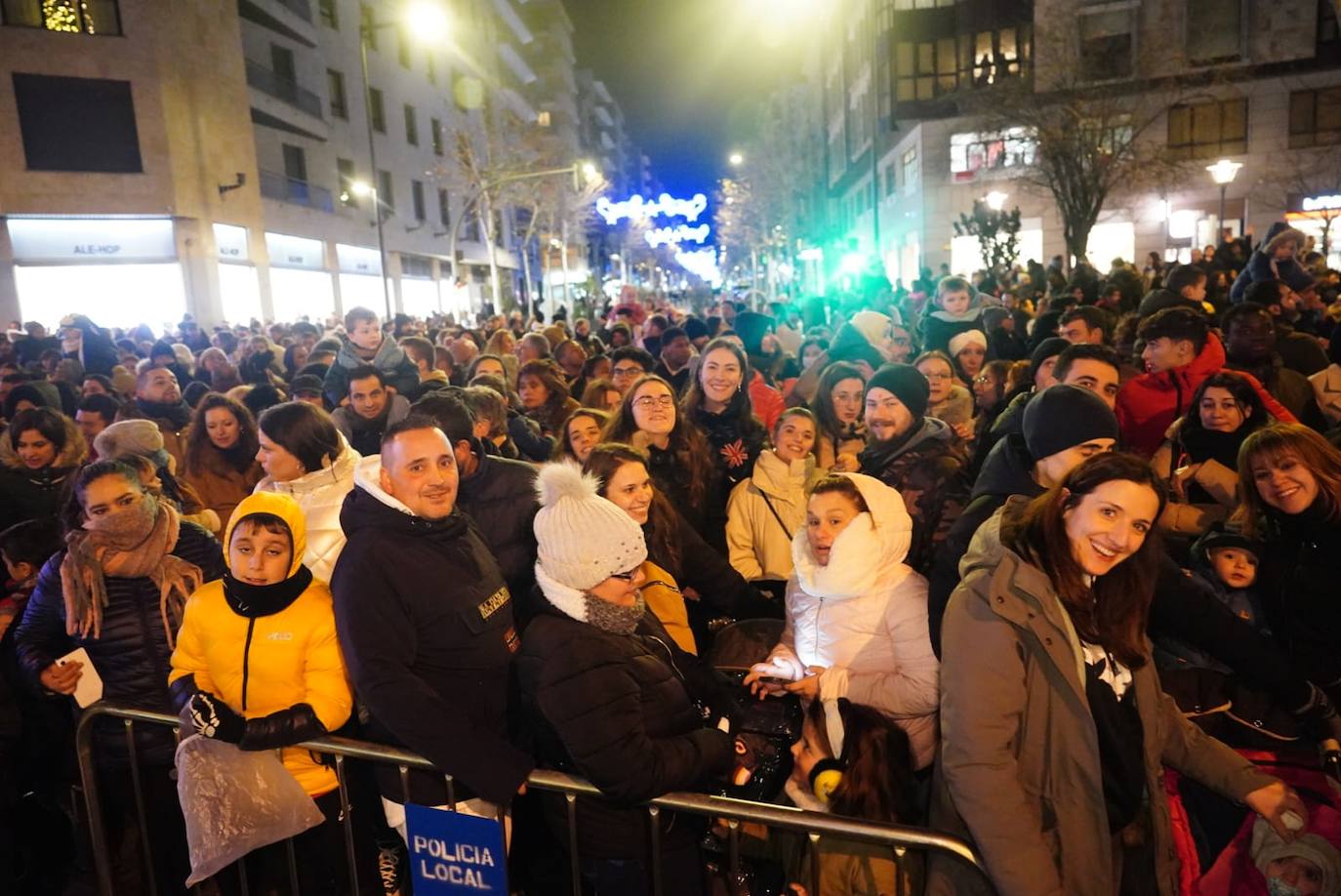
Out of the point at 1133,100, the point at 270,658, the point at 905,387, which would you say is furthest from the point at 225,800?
the point at 1133,100

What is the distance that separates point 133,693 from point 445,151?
150 ft

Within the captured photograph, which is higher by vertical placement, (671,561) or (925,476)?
(925,476)

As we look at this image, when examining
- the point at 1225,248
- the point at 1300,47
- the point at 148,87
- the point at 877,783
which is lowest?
the point at 877,783

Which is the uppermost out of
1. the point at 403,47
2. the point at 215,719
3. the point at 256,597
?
the point at 403,47

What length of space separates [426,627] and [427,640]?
5cm

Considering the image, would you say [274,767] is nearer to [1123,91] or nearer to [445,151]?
[1123,91]

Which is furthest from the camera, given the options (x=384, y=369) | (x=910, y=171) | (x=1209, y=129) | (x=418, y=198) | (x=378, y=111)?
(x=418, y=198)

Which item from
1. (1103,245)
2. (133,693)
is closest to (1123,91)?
(1103,245)

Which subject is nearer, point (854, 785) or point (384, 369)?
point (854, 785)

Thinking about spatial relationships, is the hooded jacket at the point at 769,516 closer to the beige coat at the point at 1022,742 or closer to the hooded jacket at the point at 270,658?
the beige coat at the point at 1022,742

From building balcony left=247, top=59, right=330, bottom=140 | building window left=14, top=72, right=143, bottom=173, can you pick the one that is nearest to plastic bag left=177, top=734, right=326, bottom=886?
building window left=14, top=72, right=143, bottom=173

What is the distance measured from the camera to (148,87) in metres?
23.3

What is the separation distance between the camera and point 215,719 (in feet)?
9.69

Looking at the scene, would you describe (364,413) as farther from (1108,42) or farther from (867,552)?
(1108,42)
